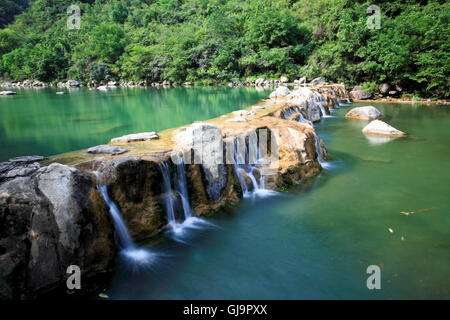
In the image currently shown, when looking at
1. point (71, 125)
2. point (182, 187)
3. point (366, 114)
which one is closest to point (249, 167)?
point (182, 187)

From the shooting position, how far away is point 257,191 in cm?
728

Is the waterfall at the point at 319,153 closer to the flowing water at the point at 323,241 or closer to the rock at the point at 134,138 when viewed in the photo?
the flowing water at the point at 323,241

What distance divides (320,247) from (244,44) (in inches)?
1474

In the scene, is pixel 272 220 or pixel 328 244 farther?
pixel 272 220

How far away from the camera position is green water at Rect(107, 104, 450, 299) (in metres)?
4.14

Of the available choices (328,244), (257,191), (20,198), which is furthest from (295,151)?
(20,198)

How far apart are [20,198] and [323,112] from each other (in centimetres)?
1590

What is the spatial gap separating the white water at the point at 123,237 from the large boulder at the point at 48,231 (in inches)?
15.0

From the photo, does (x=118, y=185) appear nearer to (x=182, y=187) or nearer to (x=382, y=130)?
(x=182, y=187)

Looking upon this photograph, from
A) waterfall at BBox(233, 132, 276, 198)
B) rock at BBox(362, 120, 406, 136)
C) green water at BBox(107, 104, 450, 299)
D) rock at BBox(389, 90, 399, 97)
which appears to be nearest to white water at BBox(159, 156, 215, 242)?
green water at BBox(107, 104, 450, 299)

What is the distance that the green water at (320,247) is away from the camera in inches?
163

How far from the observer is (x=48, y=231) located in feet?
12.9

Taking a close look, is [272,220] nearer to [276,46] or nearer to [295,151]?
[295,151]

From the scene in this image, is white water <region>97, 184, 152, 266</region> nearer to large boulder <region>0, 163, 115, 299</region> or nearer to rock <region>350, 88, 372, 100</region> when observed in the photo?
large boulder <region>0, 163, 115, 299</region>
